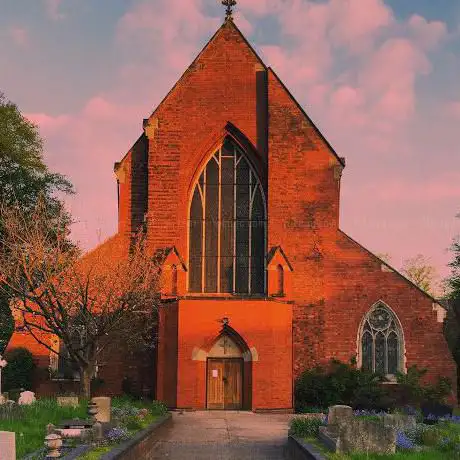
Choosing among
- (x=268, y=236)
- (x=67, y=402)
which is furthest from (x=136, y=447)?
(x=268, y=236)

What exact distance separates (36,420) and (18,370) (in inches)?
427

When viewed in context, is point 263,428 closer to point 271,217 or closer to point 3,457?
point 271,217

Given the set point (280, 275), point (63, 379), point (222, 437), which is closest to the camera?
point (222, 437)

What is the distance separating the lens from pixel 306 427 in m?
16.4

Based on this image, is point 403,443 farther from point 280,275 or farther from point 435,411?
point 280,275

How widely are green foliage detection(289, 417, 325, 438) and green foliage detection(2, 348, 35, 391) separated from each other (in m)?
13.4

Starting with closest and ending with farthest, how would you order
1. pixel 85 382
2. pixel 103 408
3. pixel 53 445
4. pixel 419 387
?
Answer: pixel 53 445
pixel 103 408
pixel 85 382
pixel 419 387

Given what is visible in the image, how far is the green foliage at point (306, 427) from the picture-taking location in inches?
640

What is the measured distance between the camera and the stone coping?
42.0 feet

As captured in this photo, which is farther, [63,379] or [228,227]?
[228,227]

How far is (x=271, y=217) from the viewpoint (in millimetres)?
27562

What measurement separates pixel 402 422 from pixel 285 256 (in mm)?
11285

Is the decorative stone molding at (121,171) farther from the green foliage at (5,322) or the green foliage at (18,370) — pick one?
the green foliage at (18,370)

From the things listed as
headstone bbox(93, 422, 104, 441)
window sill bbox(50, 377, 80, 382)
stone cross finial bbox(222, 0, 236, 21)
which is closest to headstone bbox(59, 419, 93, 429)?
headstone bbox(93, 422, 104, 441)
